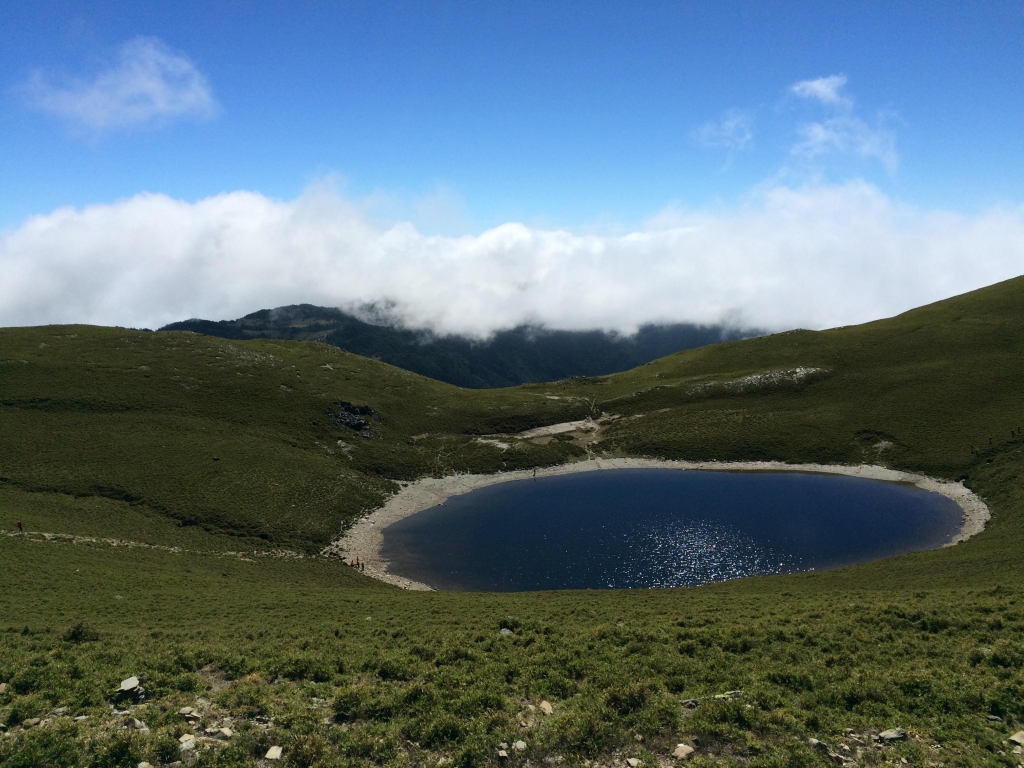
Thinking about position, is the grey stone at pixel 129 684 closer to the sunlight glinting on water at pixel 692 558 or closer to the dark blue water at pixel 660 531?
the dark blue water at pixel 660 531

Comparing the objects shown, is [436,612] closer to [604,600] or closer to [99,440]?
[604,600]

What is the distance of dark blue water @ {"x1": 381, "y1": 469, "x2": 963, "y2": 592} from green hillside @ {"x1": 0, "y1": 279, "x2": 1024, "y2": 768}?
8567 mm

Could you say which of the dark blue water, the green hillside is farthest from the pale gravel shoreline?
the green hillside

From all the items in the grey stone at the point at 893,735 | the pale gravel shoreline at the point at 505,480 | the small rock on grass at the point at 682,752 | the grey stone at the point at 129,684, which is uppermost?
the grey stone at the point at 129,684

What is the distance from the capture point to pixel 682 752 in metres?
13.2

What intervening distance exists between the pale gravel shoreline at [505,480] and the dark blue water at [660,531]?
1.70 meters

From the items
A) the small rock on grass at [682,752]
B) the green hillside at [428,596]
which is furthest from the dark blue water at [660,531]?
the small rock on grass at [682,752]

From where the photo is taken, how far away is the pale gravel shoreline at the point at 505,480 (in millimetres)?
64688

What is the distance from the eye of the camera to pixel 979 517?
66.5 meters

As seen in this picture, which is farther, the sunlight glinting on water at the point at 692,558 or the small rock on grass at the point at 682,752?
the sunlight glinting on water at the point at 692,558

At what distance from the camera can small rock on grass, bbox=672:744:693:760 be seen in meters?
13.1

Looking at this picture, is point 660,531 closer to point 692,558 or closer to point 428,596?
point 692,558

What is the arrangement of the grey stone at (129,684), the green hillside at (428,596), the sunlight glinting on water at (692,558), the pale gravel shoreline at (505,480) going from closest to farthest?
the green hillside at (428,596), the grey stone at (129,684), the sunlight glinting on water at (692,558), the pale gravel shoreline at (505,480)

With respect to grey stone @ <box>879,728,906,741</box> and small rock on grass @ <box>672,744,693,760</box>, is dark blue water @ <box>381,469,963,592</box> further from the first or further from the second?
small rock on grass @ <box>672,744,693,760</box>
